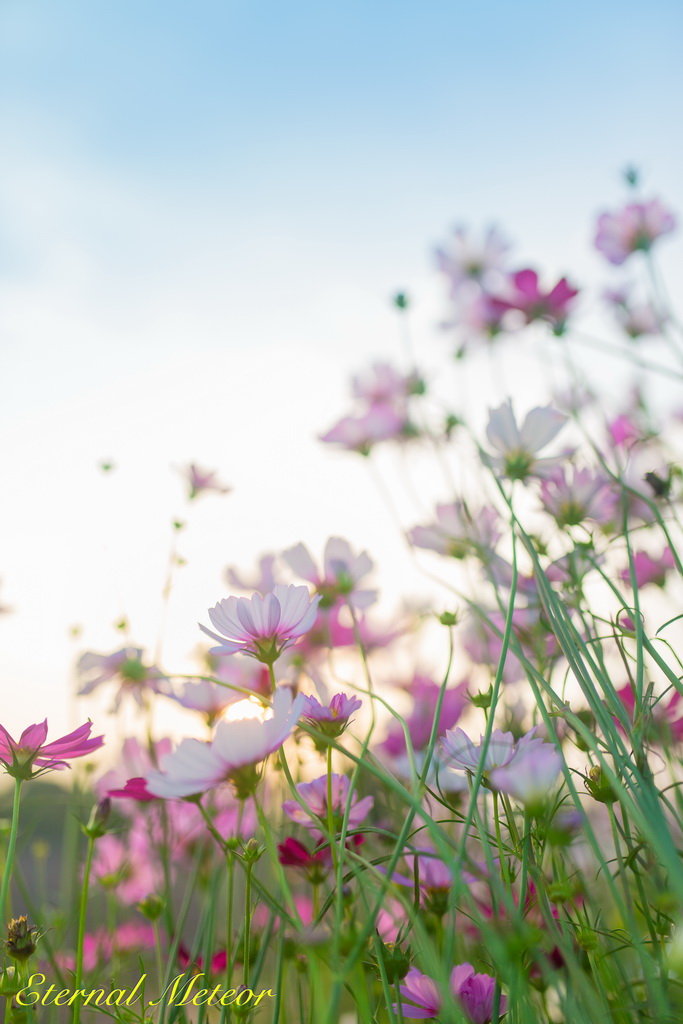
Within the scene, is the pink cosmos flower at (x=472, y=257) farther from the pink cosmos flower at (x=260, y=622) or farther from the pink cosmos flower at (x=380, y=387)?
the pink cosmos flower at (x=260, y=622)

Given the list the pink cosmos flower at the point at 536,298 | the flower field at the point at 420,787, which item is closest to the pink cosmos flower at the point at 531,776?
the flower field at the point at 420,787

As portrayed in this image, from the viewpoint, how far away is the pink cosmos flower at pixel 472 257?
151 cm

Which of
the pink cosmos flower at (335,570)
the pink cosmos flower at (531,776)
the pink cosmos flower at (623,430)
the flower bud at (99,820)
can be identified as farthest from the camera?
the pink cosmos flower at (623,430)

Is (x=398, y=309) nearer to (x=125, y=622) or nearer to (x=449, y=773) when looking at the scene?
(x=125, y=622)

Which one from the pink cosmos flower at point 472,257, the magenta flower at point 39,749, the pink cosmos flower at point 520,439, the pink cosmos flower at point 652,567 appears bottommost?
the magenta flower at point 39,749

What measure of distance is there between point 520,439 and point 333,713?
346mm

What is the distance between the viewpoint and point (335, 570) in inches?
31.7

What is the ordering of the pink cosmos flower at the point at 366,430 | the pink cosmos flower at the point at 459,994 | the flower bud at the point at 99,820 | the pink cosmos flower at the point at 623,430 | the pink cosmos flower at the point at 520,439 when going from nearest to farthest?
1. the pink cosmos flower at the point at 459,994
2. the flower bud at the point at 99,820
3. the pink cosmos flower at the point at 520,439
4. the pink cosmos flower at the point at 623,430
5. the pink cosmos flower at the point at 366,430

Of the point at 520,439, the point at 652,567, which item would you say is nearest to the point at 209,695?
the point at 520,439

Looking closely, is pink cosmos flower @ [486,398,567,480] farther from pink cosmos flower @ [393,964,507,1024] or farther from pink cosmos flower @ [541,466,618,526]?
pink cosmos flower @ [393,964,507,1024]

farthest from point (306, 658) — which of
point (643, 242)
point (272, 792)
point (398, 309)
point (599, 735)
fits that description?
point (643, 242)

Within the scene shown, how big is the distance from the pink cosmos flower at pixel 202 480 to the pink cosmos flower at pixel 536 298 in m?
0.48

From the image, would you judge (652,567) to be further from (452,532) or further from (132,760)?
(132,760)

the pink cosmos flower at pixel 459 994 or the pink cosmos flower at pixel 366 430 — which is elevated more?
the pink cosmos flower at pixel 366 430
